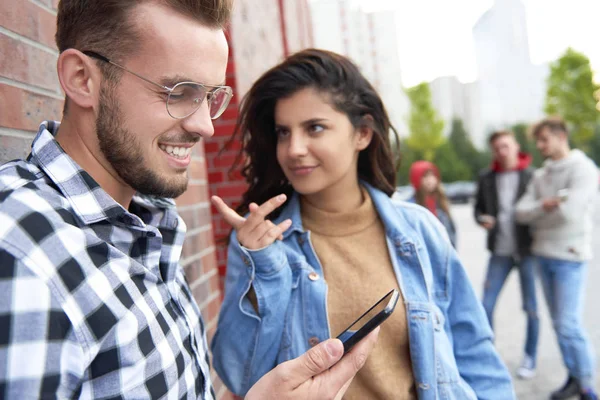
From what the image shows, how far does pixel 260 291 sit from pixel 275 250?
0.50ft

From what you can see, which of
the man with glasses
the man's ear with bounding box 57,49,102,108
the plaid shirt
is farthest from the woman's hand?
the man's ear with bounding box 57,49,102,108

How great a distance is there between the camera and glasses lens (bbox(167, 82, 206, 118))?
1170 millimetres

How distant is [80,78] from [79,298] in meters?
0.55

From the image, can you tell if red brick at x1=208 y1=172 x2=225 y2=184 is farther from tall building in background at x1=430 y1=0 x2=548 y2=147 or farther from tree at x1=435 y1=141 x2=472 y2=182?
tall building in background at x1=430 y1=0 x2=548 y2=147

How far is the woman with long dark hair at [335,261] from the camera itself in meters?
1.66

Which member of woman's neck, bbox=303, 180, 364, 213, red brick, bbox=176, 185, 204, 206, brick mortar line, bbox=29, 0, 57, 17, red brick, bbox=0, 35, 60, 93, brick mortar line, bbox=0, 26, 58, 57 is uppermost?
brick mortar line, bbox=29, 0, 57, 17

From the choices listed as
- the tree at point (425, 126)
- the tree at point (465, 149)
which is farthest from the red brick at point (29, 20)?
the tree at point (465, 149)

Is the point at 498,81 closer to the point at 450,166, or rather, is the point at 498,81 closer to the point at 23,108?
the point at 450,166

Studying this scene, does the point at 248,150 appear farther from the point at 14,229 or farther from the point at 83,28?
the point at 14,229

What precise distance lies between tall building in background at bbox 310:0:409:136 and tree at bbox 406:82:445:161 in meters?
3.95

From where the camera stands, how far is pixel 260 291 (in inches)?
64.9

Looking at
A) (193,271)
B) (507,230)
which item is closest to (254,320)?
(193,271)

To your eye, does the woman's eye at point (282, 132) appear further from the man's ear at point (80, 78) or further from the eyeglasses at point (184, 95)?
the man's ear at point (80, 78)

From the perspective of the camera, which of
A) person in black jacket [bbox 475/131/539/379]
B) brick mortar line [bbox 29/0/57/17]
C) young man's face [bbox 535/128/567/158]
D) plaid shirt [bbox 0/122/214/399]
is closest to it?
plaid shirt [bbox 0/122/214/399]
